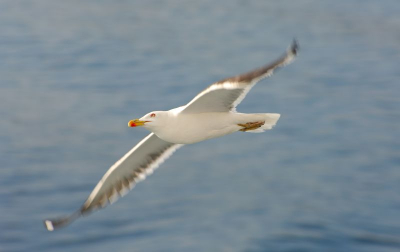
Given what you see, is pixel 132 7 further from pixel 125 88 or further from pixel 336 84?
pixel 336 84

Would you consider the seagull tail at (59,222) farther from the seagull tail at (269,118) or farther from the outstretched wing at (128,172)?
the seagull tail at (269,118)

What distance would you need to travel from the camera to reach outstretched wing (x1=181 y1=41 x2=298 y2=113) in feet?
33.7

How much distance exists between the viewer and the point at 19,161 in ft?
104

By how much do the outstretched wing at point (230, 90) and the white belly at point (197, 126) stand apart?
0.34ft

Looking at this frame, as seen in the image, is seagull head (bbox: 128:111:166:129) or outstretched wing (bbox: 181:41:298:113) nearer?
outstretched wing (bbox: 181:41:298:113)

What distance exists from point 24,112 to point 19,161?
4289 mm

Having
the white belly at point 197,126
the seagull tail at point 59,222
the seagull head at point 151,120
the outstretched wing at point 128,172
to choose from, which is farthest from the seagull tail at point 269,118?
the seagull tail at point 59,222

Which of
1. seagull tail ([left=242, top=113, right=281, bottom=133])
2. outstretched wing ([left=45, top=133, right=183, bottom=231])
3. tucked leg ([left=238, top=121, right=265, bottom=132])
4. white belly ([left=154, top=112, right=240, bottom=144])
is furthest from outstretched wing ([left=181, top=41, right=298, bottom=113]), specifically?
outstretched wing ([left=45, top=133, right=183, bottom=231])

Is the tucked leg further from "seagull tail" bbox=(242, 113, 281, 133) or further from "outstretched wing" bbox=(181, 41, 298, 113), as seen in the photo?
"outstretched wing" bbox=(181, 41, 298, 113)

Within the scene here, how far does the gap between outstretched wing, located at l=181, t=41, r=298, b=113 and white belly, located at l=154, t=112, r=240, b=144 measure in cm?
10

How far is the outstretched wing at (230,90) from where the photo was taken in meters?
10.3

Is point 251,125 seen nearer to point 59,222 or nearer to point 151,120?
point 151,120

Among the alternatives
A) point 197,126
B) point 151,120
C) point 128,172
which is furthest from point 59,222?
point 197,126

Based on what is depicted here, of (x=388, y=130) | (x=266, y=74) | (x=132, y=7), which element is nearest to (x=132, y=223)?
(x=388, y=130)
